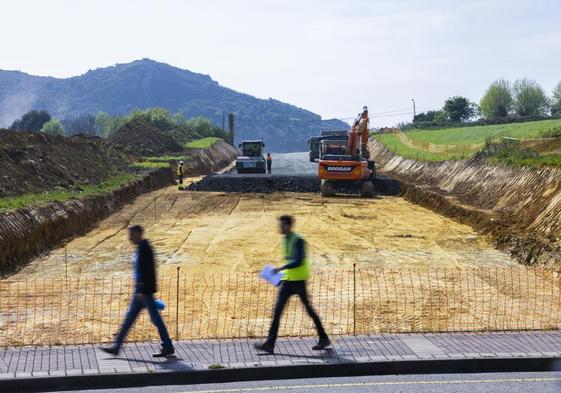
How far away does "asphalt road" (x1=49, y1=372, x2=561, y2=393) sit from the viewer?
880cm

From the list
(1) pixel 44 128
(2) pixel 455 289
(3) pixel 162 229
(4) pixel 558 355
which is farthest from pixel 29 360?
(1) pixel 44 128

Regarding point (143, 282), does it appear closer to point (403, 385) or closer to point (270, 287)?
point (403, 385)

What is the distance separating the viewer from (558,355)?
9719mm

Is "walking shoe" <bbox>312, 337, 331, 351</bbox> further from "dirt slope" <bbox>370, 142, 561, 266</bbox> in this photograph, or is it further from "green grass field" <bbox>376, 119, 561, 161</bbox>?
"green grass field" <bbox>376, 119, 561, 161</bbox>

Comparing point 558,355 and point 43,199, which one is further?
point 43,199

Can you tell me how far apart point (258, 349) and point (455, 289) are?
8049mm

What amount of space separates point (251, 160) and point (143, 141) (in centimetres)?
2502

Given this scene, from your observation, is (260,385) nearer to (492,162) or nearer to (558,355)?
(558,355)

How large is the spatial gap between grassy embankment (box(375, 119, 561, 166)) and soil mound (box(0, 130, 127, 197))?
21.7 m

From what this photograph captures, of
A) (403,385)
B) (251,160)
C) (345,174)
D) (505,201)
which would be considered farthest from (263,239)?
(251,160)

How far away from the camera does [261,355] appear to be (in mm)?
9836

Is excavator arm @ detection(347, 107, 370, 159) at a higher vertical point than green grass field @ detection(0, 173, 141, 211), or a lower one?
higher

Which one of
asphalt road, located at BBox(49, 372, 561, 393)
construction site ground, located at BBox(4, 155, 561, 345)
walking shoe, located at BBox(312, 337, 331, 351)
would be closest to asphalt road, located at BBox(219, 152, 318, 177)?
construction site ground, located at BBox(4, 155, 561, 345)

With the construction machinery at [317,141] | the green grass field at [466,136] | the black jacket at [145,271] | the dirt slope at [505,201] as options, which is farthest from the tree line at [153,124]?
the black jacket at [145,271]
